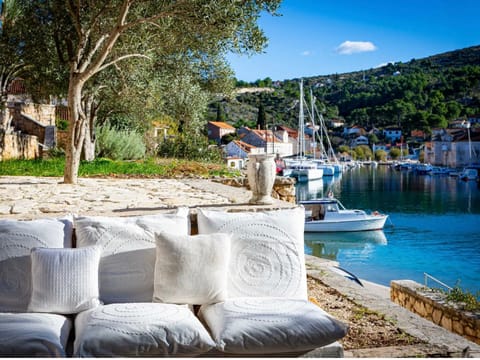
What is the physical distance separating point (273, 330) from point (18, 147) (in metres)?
15.1

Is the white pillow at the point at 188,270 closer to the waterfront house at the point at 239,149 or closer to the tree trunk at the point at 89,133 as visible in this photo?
the tree trunk at the point at 89,133

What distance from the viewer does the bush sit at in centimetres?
1669

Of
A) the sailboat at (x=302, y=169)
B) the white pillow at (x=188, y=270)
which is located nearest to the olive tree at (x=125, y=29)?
the white pillow at (x=188, y=270)

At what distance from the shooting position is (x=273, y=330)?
273 cm

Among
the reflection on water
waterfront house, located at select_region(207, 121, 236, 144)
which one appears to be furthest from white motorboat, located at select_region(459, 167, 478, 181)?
the reflection on water

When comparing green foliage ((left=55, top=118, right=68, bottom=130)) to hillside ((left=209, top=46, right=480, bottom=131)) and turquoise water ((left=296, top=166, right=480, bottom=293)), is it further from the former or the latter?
hillside ((left=209, top=46, right=480, bottom=131))

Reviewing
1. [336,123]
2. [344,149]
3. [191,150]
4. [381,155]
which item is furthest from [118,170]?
[336,123]

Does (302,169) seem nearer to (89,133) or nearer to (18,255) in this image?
(89,133)

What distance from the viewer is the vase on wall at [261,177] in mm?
4719

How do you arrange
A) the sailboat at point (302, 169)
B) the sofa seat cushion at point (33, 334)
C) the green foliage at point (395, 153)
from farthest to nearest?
the green foliage at point (395, 153)
the sailboat at point (302, 169)
the sofa seat cushion at point (33, 334)

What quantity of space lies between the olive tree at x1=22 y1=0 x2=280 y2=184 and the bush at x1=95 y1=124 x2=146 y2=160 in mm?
A: 4865

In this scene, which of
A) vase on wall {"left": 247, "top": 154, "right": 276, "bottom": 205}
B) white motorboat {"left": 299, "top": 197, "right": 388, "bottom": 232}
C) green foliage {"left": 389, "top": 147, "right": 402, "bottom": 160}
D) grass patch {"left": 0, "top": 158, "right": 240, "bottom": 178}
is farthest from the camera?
green foliage {"left": 389, "top": 147, "right": 402, "bottom": 160}

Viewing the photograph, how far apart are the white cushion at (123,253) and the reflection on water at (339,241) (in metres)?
18.5

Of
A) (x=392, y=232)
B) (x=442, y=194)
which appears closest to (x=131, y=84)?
(x=392, y=232)
